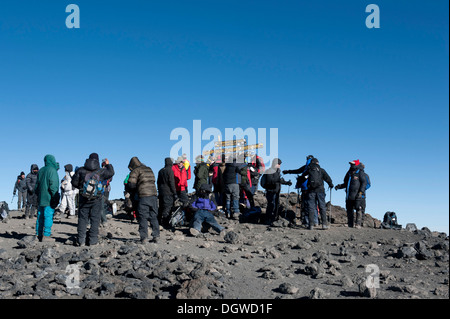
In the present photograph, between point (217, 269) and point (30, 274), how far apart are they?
12.6 feet

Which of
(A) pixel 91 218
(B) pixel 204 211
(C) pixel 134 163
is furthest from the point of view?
(B) pixel 204 211

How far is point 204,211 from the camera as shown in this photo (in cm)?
1291

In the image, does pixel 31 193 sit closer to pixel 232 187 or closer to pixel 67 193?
pixel 67 193

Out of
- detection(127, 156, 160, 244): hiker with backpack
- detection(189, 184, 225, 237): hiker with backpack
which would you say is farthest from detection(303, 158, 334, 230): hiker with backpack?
detection(127, 156, 160, 244): hiker with backpack

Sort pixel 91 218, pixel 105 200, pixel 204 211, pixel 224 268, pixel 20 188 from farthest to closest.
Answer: pixel 20 188
pixel 105 200
pixel 204 211
pixel 91 218
pixel 224 268

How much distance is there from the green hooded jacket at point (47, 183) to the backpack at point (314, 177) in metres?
7.93

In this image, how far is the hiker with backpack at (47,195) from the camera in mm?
11164

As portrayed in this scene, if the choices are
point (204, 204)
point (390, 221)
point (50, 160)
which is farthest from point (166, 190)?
point (390, 221)

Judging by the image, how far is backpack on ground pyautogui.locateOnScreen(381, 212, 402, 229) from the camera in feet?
53.0

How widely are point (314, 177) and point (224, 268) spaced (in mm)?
6280

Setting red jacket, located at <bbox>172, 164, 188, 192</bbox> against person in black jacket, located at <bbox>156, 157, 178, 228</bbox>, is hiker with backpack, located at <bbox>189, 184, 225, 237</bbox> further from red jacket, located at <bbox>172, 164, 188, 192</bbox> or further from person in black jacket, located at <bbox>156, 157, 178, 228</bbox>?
red jacket, located at <bbox>172, 164, 188, 192</bbox>

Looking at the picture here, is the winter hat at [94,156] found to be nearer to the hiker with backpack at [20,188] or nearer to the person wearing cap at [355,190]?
the person wearing cap at [355,190]

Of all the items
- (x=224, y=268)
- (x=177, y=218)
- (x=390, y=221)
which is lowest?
(x=224, y=268)

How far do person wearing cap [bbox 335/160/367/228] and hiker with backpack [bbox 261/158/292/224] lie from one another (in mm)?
2178
